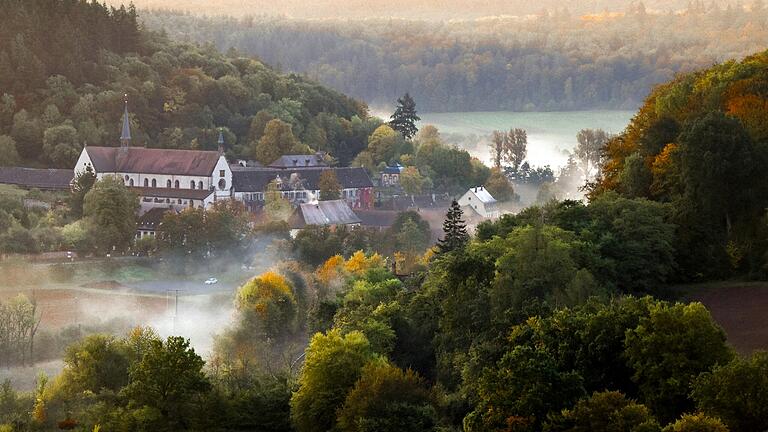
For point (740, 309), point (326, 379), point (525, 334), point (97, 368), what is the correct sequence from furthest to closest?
point (97, 368) → point (740, 309) → point (326, 379) → point (525, 334)

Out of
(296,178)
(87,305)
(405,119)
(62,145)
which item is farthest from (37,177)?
(405,119)

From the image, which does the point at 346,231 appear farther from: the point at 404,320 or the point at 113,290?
the point at 404,320

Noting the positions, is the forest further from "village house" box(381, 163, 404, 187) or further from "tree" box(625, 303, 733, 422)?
"village house" box(381, 163, 404, 187)

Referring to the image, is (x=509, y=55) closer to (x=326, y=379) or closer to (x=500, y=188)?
(x=500, y=188)

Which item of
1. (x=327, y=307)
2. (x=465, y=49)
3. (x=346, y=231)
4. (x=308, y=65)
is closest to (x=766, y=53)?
(x=327, y=307)

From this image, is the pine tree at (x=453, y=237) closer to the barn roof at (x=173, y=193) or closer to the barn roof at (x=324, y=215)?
the barn roof at (x=324, y=215)

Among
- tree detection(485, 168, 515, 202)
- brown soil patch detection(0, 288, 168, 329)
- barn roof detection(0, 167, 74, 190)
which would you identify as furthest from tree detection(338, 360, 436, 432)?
tree detection(485, 168, 515, 202)

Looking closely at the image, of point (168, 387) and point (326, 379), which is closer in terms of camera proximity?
point (326, 379)
